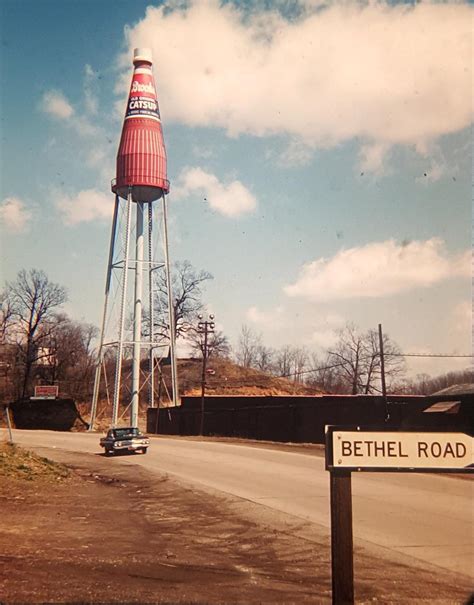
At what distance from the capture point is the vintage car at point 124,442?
28656 mm

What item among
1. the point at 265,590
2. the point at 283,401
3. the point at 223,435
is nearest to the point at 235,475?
the point at 265,590

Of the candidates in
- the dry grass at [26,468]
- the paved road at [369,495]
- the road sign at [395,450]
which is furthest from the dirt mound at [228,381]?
the road sign at [395,450]

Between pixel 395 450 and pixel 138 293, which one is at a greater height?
pixel 138 293

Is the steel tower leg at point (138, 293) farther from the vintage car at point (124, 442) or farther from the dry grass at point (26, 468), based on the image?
the dry grass at point (26, 468)

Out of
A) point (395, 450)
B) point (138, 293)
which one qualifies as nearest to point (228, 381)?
point (138, 293)

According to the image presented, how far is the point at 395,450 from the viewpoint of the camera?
4.72m

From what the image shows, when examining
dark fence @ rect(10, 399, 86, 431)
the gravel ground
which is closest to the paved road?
the gravel ground

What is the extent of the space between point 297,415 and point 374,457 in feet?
98.0

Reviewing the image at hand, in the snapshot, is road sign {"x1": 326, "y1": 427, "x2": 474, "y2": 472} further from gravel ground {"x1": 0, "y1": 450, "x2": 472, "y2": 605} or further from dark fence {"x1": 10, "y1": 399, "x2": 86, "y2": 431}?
dark fence {"x1": 10, "y1": 399, "x2": 86, "y2": 431}

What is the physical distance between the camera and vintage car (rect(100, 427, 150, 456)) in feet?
94.0

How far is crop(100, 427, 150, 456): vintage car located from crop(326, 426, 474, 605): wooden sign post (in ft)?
82.2

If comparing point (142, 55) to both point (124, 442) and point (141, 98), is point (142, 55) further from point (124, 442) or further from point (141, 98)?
point (124, 442)

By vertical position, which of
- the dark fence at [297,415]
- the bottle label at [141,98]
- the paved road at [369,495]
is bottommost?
the paved road at [369,495]

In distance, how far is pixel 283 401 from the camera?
3612cm
